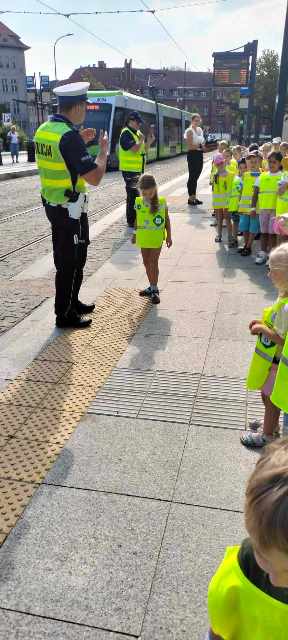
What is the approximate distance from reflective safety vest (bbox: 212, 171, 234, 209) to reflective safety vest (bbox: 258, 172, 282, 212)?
145cm

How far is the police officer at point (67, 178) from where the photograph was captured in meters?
4.53

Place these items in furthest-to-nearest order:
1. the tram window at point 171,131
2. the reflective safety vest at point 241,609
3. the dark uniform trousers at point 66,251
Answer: the tram window at point 171,131 → the dark uniform trousers at point 66,251 → the reflective safety vest at point 241,609

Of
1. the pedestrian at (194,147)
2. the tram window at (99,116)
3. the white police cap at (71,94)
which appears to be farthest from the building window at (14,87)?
the white police cap at (71,94)

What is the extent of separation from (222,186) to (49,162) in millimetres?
4487

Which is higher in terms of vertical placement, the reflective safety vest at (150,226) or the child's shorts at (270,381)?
the reflective safety vest at (150,226)

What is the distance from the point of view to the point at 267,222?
283 inches

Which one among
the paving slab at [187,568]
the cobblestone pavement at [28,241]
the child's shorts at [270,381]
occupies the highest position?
the child's shorts at [270,381]

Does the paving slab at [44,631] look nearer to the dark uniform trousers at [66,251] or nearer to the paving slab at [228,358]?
the paving slab at [228,358]

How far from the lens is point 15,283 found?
22.4 feet

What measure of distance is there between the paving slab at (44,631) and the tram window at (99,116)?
2021cm

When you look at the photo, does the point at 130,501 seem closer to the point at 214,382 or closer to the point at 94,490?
the point at 94,490

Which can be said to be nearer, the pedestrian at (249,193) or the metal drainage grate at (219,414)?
the metal drainage grate at (219,414)

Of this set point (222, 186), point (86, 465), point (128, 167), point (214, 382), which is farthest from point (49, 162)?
point (128, 167)

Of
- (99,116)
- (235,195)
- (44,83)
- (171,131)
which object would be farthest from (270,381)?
(44,83)
